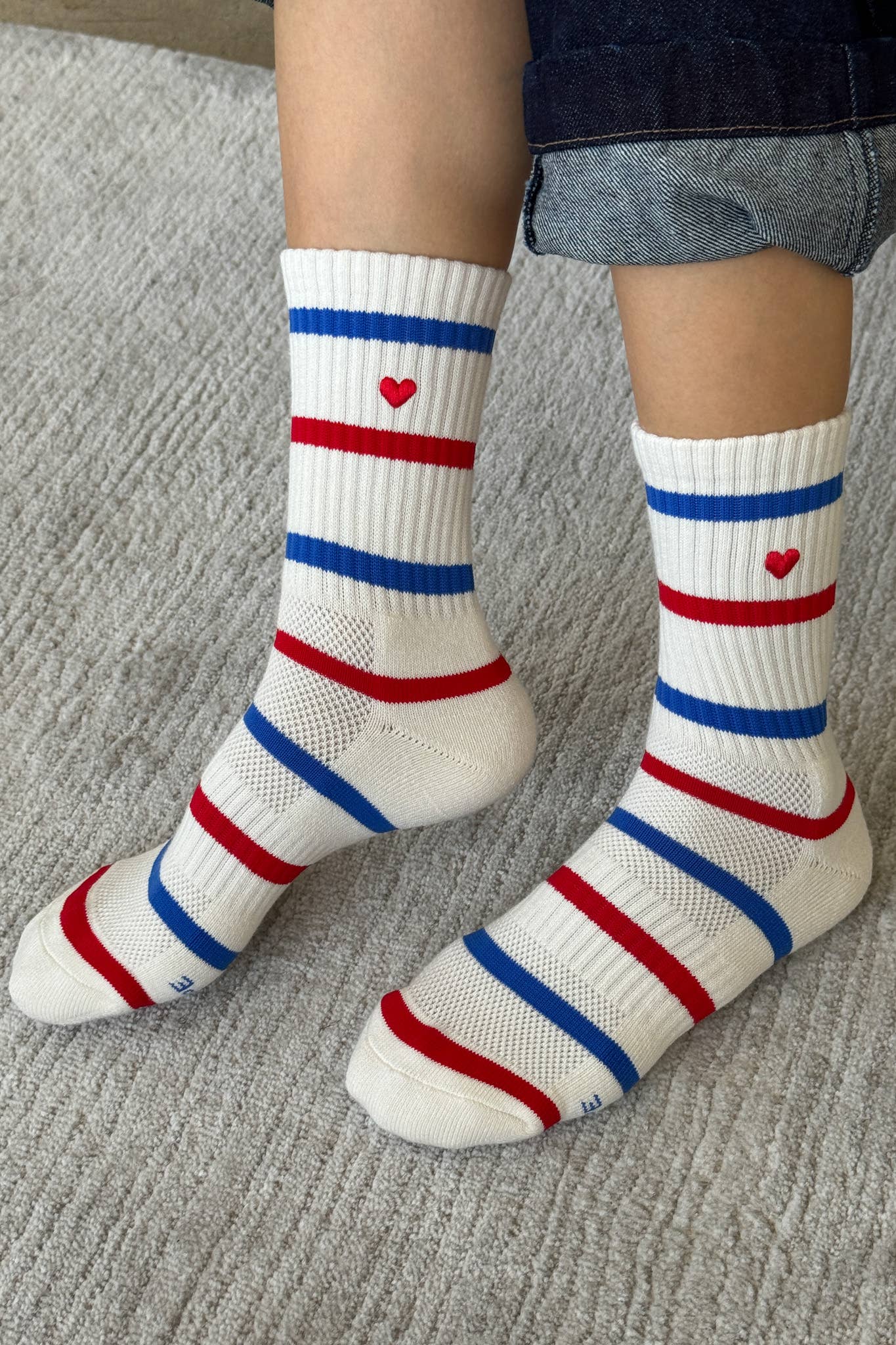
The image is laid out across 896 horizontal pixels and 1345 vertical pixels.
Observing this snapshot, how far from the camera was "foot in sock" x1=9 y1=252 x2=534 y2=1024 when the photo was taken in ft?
1.74

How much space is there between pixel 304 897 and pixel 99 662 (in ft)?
0.69

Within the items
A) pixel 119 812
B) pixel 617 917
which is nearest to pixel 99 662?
pixel 119 812

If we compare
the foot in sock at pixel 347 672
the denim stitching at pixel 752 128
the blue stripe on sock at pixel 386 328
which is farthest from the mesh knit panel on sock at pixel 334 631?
the denim stitching at pixel 752 128

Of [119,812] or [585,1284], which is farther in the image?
[119,812]

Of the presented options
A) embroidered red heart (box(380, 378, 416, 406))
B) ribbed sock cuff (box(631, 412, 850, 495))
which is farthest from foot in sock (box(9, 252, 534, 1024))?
ribbed sock cuff (box(631, 412, 850, 495))

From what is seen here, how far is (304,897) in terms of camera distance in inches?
25.6

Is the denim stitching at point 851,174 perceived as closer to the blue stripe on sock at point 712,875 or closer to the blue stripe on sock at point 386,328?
the blue stripe on sock at point 386,328

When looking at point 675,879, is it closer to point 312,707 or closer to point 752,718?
point 752,718

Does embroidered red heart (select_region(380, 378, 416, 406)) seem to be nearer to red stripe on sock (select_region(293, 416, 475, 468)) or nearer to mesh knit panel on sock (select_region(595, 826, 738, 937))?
red stripe on sock (select_region(293, 416, 475, 468))

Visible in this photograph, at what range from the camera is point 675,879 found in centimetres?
57

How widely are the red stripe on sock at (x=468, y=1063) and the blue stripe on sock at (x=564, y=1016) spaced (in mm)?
30

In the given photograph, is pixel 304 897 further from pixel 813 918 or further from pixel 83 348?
pixel 83 348

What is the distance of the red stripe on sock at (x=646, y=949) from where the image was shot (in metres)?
0.56

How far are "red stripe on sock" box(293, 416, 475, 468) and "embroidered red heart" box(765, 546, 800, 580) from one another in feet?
0.49
